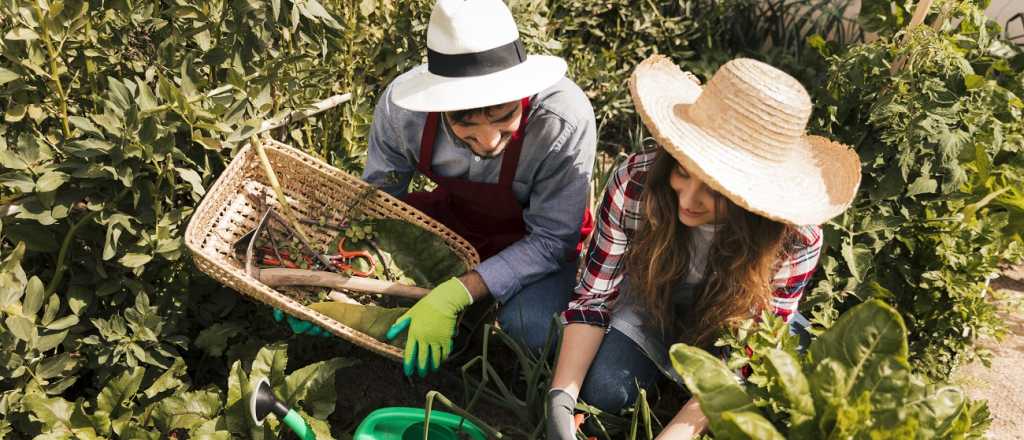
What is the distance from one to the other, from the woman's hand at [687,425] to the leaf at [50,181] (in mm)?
1302

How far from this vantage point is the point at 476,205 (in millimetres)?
2090

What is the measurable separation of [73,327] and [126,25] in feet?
2.29

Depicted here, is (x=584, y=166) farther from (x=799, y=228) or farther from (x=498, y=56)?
(x=799, y=228)

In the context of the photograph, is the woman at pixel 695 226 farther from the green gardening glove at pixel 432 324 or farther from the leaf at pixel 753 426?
the leaf at pixel 753 426

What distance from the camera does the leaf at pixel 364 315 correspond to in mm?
1747

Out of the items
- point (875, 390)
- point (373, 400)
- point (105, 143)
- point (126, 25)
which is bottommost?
point (373, 400)

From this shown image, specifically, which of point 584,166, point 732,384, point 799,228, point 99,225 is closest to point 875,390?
point 732,384

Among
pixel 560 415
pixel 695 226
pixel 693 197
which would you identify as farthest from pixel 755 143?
pixel 560 415

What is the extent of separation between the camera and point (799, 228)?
1.58 meters

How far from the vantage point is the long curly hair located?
1.52m

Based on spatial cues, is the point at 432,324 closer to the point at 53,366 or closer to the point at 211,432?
the point at 211,432

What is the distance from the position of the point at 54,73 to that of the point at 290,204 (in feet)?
2.07

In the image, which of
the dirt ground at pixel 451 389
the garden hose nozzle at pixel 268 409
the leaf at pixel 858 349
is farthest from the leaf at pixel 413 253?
the leaf at pixel 858 349

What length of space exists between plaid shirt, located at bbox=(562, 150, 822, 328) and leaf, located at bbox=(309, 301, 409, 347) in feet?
1.37
